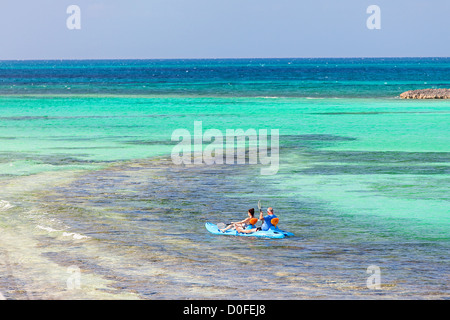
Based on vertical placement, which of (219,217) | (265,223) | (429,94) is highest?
(429,94)

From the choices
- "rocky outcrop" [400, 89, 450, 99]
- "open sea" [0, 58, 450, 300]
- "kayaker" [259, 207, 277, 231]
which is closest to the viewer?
"open sea" [0, 58, 450, 300]

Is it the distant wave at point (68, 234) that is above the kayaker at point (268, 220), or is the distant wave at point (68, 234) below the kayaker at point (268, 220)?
below

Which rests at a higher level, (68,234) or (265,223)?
(265,223)

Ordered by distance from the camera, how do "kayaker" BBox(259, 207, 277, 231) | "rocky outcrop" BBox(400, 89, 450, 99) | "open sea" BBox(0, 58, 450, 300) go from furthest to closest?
"rocky outcrop" BBox(400, 89, 450, 99) < "kayaker" BBox(259, 207, 277, 231) < "open sea" BBox(0, 58, 450, 300)

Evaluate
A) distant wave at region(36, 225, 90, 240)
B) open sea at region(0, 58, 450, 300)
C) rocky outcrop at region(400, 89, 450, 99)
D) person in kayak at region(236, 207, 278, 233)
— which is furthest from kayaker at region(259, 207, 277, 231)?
rocky outcrop at region(400, 89, 450, 99)

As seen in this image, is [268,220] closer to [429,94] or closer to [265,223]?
[265,223]

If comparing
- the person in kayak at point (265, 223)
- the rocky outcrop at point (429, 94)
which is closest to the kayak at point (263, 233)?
the person in kayak at point (265, 223)

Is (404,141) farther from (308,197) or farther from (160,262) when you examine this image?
(160,262)

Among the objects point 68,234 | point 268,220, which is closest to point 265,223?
point 268,220

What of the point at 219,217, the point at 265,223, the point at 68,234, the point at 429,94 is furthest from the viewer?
the point at 429,94

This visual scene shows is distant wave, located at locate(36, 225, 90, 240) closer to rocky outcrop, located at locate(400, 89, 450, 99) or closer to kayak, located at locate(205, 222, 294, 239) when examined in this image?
kayak, located at locate(205, 222, 294, 239)

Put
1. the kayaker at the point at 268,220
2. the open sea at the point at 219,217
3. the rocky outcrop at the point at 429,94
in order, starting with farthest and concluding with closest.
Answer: the rocky outcrop at the point at 429,94
the kayaker at the point at 268,220
the open sea at the point at 219,217

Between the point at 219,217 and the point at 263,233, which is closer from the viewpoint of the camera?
the point at 263,233

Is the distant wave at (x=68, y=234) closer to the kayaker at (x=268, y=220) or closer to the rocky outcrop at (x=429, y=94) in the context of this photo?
the kayaker at (x=268, y=220)
